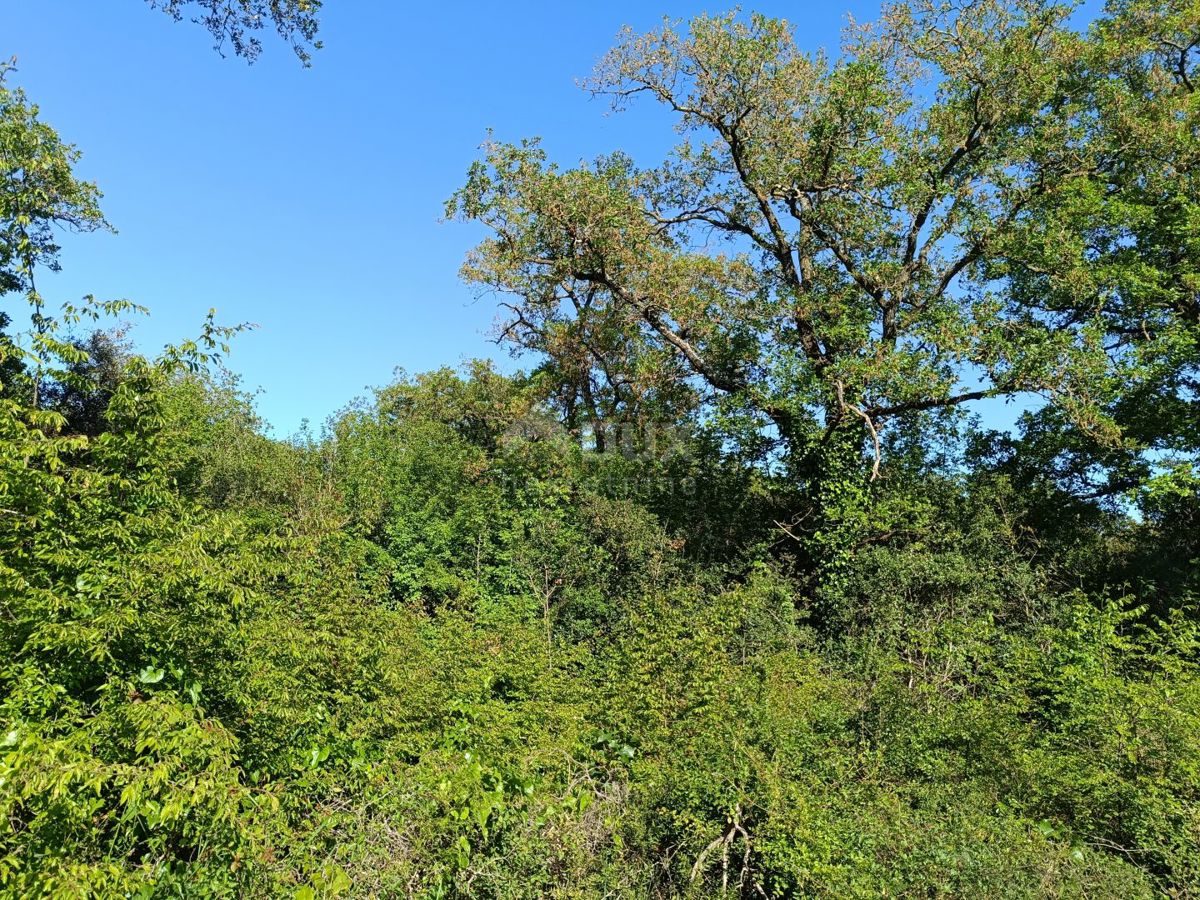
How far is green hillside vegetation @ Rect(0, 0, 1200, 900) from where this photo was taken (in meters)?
4.36

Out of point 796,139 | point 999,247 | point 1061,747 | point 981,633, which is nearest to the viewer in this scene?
point 1061,747

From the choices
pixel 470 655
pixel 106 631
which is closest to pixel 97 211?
pixel 470 655

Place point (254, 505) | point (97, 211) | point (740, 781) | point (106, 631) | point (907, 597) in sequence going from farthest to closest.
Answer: point (97, 211), point (254, 505), point (907, 597), point (740, 781), point (106, 631)

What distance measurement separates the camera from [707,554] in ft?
41.2

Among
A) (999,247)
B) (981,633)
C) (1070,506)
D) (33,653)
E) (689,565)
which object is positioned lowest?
(33,653)

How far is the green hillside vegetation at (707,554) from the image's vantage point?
4359mm

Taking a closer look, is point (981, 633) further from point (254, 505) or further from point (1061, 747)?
point (254, 505)

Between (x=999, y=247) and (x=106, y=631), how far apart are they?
11987 mm

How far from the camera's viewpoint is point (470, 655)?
769cm

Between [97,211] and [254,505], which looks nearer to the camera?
[254,505]

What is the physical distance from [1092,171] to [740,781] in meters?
11.5

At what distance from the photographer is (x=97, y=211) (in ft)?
52.1

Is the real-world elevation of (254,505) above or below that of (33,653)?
above

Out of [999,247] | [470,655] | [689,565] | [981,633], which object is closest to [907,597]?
[981,633]
